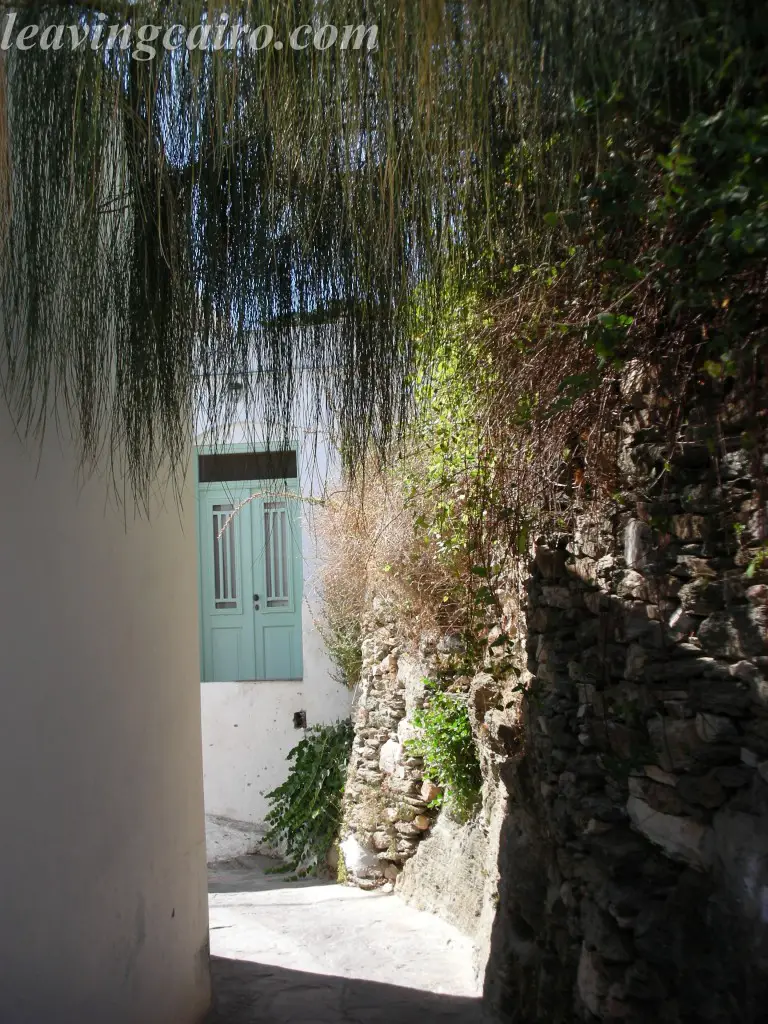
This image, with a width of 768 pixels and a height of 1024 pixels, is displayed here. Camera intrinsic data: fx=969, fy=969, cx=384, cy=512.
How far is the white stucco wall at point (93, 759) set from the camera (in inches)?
120

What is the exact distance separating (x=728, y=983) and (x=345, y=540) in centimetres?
564

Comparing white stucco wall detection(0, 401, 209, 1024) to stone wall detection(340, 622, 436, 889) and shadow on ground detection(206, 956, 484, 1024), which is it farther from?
stone wall detection(340, 622, 436, 889)

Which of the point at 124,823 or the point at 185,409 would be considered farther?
the point at 124,823

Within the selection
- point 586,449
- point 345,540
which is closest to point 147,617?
point 586,449

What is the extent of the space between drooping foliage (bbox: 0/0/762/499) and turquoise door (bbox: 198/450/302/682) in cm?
711

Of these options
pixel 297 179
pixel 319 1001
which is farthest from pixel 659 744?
pixel 319 1001

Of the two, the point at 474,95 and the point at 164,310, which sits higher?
the point at 474,95

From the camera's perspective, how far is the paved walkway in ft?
15.8

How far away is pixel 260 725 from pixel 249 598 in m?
1.29

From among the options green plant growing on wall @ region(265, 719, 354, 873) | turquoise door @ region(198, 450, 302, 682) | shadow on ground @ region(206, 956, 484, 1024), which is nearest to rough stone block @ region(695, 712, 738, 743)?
shadow on ground @ region(206, 956, 484, 1024)

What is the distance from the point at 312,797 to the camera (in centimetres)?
864

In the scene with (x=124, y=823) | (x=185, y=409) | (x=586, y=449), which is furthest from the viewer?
(x=124, y=823)

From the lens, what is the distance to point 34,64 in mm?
2312

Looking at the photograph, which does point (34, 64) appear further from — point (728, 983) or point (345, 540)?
point (345, 540)
